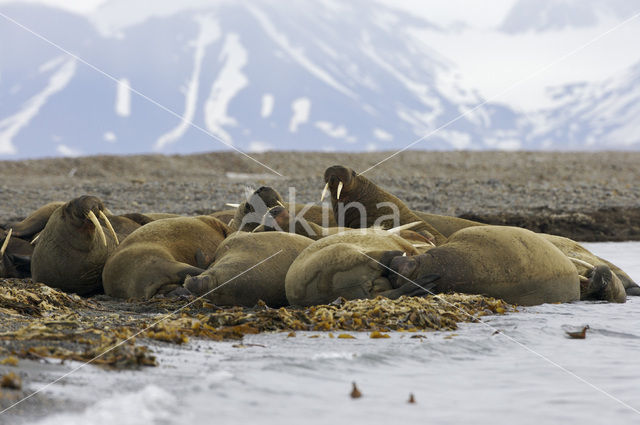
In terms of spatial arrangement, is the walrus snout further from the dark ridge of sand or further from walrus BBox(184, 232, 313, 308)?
the dark ridge of sand

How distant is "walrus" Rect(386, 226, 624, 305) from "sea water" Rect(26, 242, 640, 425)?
0.97 metres

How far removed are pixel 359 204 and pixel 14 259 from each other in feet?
14.2

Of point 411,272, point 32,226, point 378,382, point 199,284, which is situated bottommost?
point 378,382

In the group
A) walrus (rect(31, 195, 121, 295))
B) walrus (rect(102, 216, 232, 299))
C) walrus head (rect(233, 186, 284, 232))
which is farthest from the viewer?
walrus head (rect(233, 186, 284, 232))

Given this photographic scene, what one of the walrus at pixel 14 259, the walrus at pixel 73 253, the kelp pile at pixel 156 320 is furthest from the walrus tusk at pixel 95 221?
the walrus at pixel 14 259

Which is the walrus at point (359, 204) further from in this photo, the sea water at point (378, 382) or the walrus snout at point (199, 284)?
the sea water at point (378, 382)

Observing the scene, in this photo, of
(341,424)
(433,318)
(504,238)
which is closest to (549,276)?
(504,238)

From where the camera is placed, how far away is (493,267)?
725 cm

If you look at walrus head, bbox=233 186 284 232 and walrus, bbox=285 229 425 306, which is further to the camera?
walrus head, bbox=233 186 284 232

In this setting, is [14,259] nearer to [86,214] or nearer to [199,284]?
[86,214]

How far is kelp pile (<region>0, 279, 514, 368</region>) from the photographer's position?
4.75m

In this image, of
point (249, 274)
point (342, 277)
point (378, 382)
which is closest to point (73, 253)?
point (249, 274)

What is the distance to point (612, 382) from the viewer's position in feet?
15.6

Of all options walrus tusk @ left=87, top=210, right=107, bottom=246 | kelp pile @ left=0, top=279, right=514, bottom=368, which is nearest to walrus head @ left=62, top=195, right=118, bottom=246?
walrus tusk @ left=87, top=210, right=107, bottom=246
